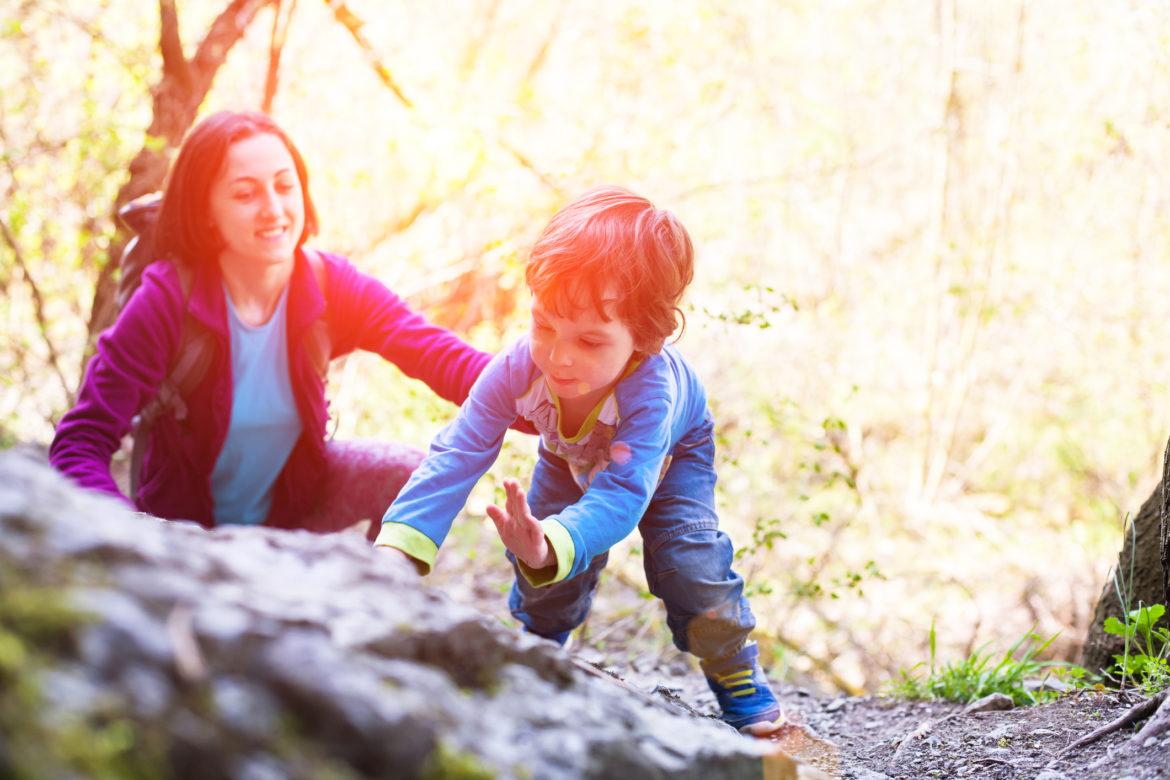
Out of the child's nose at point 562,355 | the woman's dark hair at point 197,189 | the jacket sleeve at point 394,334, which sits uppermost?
the woman's dark hair at point 197,189

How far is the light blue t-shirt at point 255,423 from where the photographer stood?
10.9 ft

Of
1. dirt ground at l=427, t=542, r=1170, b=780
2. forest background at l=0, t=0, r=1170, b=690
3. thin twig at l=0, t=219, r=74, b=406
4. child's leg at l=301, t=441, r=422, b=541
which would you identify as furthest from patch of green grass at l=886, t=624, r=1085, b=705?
thin twig at l=0, t=219, r=74, b=406

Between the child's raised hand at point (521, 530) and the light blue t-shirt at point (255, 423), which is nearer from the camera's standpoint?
the child's raised hand at point (521, 530)

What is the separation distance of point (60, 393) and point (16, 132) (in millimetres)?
1507

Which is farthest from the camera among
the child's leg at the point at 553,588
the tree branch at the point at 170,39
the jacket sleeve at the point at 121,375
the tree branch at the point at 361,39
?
the tree branch at the point at 361,39

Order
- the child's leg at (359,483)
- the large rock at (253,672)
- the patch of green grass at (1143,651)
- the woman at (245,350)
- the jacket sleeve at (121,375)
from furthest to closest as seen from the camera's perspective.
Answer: the child's leg at (359,483), the woman at (245,350), the jacket sleeve at (121,375), the patch of green grass at (1143,651), the large rock at (253,672)

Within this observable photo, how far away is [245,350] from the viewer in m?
3.33

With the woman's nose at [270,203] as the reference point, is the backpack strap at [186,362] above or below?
below

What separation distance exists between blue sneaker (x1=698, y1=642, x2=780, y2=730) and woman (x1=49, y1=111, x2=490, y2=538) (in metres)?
1.18

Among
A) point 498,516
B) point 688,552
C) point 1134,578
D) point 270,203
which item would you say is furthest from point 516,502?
point 1134,578

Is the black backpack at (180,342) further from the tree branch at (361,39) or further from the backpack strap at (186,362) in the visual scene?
the tree branch at (361,39)

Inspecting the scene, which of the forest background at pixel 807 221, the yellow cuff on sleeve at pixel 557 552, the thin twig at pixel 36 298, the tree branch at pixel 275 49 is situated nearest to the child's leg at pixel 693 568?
the yellow cuff on sleeve at pixel 557 552

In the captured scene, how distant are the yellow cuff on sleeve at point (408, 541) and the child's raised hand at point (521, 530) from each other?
31 centimetres

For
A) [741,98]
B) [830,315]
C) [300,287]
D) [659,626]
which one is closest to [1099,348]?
[830,315]
